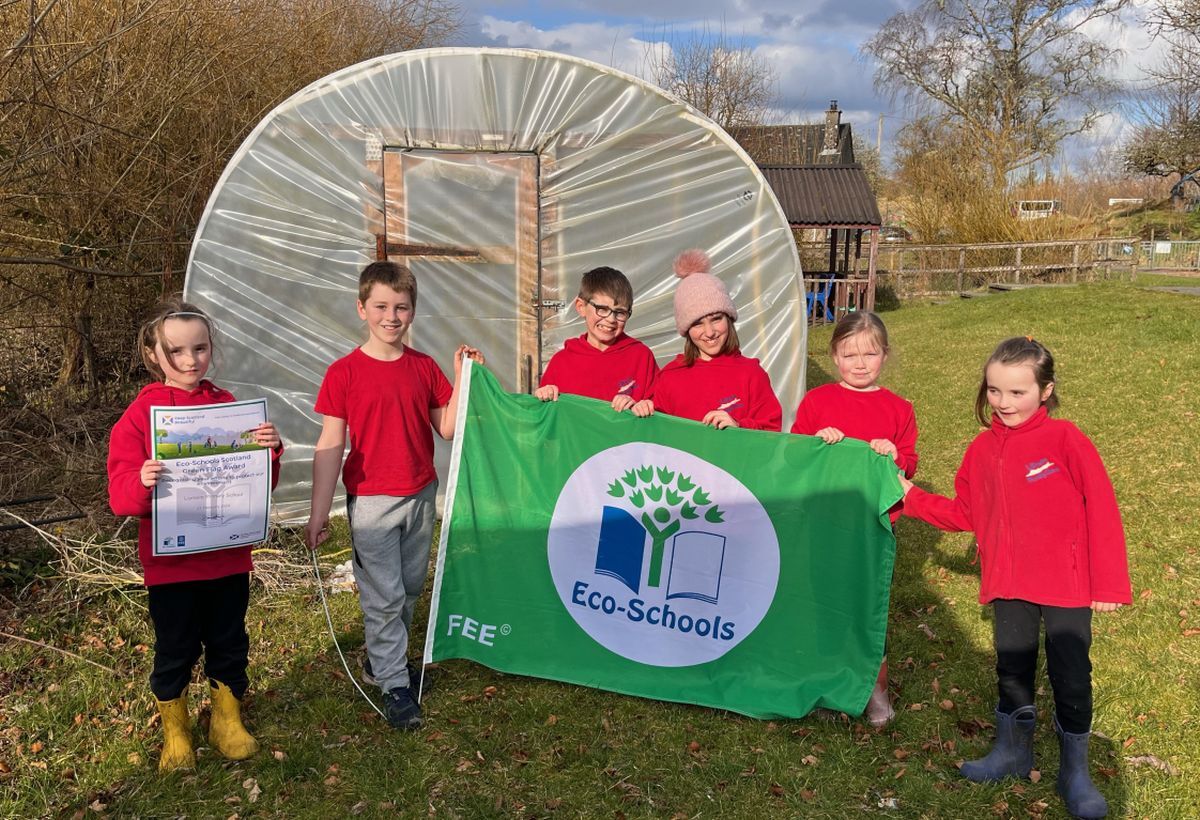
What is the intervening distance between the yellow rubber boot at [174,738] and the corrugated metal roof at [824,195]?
16.7 meters

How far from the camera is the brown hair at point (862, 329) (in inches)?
141

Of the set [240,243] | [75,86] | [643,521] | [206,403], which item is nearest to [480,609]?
[643,521]

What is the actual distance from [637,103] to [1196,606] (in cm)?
471

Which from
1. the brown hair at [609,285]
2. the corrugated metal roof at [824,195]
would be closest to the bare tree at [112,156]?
the brown hair at [609,285]

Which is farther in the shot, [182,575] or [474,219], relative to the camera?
[474,219]

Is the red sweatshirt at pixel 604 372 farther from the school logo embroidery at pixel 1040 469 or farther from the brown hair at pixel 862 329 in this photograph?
the school logo embroidery at pixel 1040 469

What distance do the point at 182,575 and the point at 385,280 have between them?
137 centimetres

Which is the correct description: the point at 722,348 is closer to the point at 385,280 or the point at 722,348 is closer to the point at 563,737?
the point at 385,280

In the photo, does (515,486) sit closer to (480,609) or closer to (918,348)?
(480,609)

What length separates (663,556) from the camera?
3.93 metres

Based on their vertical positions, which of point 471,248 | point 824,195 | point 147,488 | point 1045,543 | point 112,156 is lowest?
point 1045,543

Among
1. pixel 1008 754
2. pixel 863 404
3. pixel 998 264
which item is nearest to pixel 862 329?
pixel 863 404

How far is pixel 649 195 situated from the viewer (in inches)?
253

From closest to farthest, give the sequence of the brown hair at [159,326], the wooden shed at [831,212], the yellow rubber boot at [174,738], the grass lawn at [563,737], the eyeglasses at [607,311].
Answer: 1. the brown hair at [159,326]
2. the grass lawn at [563,737]
3. the yellow rubber boot at [174,738]
4. the eyeglasses at [607,311]
5. the wooden shed at [831,212]
